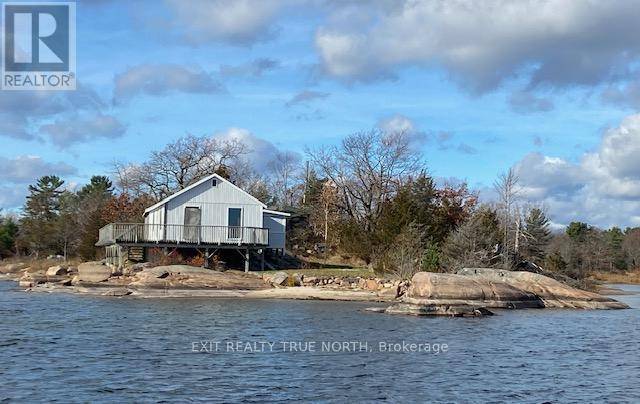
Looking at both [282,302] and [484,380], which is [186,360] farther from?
Result: [282,302]

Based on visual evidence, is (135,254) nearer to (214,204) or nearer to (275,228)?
(214,204)

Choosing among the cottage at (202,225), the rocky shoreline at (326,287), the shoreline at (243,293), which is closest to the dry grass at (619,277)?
the rocky shoreline at (326,287)

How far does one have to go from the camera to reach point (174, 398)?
14711 mm

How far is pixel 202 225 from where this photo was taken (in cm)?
4497

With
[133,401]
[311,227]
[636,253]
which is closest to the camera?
[133,401]

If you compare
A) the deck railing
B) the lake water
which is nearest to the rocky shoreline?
the deck railing

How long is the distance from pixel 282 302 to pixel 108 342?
15078 mm

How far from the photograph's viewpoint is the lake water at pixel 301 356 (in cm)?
1580

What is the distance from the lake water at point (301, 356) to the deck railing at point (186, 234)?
1130cm

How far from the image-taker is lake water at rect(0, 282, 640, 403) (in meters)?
15.8

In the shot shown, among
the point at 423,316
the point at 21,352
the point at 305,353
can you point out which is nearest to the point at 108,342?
the point at 21,352

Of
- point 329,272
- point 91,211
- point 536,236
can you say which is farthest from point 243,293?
point 536,236

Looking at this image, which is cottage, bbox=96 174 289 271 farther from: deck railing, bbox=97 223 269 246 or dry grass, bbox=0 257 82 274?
dry grass, bbox=0 257 82 274

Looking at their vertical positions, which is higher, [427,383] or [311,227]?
[311,227]
